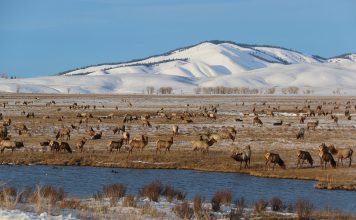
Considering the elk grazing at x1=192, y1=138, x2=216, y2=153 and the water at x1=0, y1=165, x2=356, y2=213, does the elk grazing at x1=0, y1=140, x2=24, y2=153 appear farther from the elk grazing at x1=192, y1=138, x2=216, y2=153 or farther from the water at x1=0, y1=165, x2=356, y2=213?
the elk grazing at x1=192, y1=138, x2=216, y2=153

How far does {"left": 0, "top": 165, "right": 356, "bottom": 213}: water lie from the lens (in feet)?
70.1

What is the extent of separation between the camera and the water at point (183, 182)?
2136cm

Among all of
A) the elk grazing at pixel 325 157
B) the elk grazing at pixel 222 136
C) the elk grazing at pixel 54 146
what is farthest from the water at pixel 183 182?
the elk grazing at pixel 222 136

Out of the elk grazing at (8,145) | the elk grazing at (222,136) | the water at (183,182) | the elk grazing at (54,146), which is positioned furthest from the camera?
the elk grazing at (222,136)

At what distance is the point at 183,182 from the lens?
24.7m


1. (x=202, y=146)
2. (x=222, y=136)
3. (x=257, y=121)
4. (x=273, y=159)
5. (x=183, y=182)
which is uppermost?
(x=257, y=121)

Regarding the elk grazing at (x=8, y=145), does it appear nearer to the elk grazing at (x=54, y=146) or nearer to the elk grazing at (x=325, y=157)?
the elk grazing at (x=54, y=146)

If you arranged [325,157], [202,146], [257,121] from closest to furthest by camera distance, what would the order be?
[325,157] → [202,146] → [257,121]

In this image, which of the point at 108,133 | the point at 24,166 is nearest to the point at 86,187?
the point at 24,166

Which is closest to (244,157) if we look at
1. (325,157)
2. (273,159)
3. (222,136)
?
(273,159)

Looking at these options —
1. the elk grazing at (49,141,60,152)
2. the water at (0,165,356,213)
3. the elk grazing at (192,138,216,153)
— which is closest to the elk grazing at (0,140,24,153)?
the elk grazing at (49,141,60,152)

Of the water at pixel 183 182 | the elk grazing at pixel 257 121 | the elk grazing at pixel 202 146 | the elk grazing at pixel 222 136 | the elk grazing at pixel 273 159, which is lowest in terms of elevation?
the water at pixel 183 182

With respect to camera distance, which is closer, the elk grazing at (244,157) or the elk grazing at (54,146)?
the elk grazing at (244,157)

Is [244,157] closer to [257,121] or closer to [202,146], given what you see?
[202,146]
